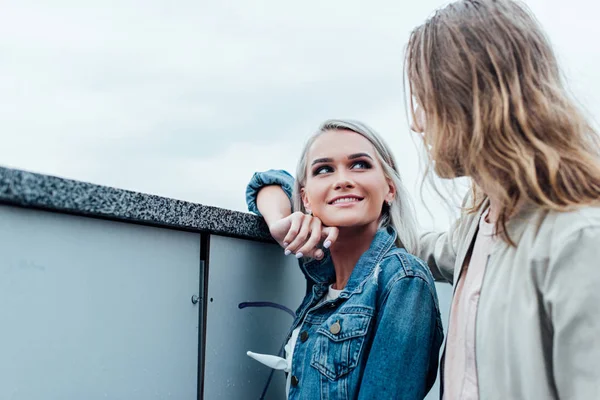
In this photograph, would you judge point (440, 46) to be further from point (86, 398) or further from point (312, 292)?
point (86, 398)

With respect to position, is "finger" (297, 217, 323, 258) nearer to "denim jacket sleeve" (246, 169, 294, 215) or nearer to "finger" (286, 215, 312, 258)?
"finger" (286, 215, 312, 258)

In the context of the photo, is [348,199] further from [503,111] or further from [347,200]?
[503,111]

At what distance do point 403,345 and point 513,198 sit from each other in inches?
17.4

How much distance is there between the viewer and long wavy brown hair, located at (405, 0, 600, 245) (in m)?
1.13

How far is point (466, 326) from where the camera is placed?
124 centimetres

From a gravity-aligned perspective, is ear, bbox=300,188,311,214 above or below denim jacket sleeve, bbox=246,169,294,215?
below

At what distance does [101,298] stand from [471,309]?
781mm

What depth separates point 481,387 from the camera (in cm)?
117

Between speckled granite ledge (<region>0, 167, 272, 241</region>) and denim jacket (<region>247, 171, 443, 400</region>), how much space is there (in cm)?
36

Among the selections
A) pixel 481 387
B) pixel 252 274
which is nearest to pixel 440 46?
pixel 481 387

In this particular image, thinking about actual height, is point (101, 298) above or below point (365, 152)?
below

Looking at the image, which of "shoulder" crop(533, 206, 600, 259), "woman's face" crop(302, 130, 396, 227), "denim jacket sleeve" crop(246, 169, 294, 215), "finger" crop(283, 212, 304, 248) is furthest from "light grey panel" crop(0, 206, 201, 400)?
"shoulder" crop(533, 206, 600, 259)

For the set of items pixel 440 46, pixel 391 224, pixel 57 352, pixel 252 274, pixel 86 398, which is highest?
pixel 440 46

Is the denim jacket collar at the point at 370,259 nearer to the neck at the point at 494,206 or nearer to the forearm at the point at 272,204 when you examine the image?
the forearm at the point at 272,204
